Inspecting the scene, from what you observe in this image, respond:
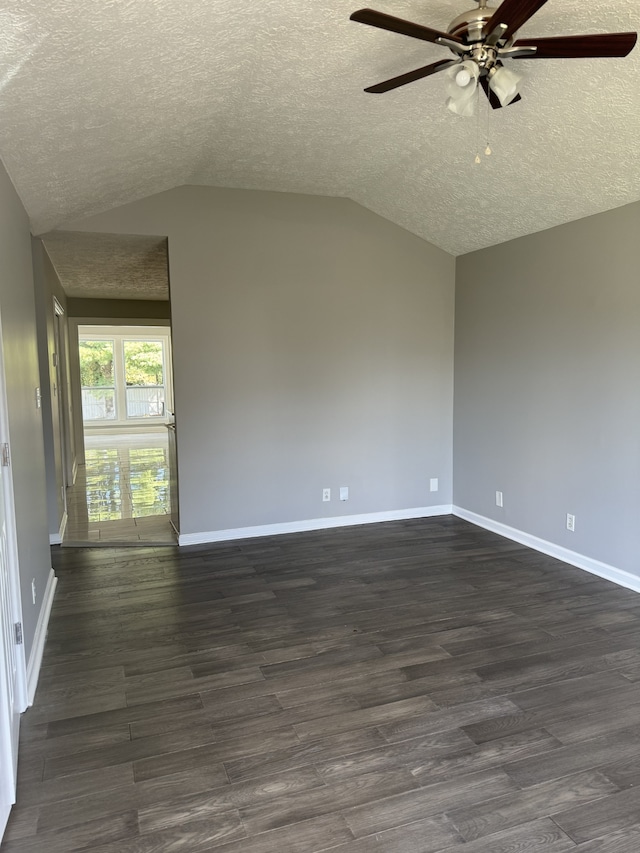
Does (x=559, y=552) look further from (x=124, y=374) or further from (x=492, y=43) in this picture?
(x=124, y=374)

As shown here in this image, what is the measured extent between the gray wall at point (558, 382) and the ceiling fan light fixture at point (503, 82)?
64.8 inches

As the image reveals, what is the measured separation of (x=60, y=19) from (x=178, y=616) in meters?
2.80

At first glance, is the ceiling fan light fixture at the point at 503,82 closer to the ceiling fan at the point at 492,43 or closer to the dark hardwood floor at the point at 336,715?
the ceiling fan at the point at 492,43

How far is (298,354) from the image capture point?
15.4 ft

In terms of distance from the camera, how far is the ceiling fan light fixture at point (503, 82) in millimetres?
2117

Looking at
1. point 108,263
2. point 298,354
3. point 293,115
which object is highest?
point 293,115

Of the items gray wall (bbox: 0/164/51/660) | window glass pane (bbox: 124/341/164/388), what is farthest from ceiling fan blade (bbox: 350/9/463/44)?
window glass pane (bbox: 124/341/164/388)

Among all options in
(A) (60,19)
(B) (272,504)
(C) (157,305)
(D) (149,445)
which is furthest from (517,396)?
(D) (149,445)

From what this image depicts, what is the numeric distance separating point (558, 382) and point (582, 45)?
2475 mm

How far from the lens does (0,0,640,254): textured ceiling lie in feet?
6.77

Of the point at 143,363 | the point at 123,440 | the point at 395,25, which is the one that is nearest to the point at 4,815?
the point at 395,25

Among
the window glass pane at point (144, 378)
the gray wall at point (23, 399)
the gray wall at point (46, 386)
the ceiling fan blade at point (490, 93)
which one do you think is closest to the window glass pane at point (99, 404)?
the window glass pane at point (144, 378)

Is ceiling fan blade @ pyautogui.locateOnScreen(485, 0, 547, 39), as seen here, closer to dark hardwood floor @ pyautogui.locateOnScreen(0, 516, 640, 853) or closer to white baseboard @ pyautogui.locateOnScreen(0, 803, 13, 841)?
dark hardwood floor @ pyautogui.locateOnScreen(0, 516, 640, 853)

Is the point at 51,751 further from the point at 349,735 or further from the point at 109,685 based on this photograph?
the point at 349,735
